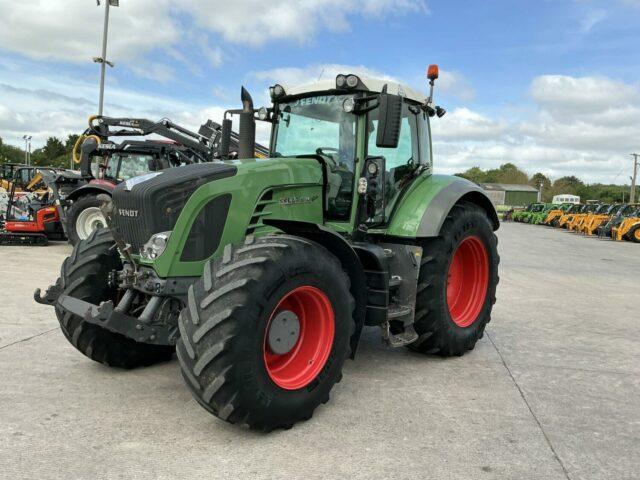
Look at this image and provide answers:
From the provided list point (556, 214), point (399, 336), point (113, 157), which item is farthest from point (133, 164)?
point (556, 214)

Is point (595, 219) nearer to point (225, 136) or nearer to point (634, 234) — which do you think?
point (634, 234)

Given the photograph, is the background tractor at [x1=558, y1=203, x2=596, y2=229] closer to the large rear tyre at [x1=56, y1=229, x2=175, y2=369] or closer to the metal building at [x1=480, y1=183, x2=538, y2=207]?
the large rear tyre at [x1=56, y1=229, x2=175, y2=369]

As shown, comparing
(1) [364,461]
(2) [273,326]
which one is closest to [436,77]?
(2) [273,326]

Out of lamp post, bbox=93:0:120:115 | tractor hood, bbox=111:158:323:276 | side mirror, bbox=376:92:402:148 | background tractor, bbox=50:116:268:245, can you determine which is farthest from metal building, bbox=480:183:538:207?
tractor hood, bbox=111:158:323:276

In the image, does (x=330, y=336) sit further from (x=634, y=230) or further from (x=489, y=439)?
(x=634, y=230)

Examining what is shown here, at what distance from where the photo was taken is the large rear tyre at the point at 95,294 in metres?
3.95

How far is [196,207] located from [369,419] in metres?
1.76

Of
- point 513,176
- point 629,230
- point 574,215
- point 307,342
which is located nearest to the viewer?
point 307,342

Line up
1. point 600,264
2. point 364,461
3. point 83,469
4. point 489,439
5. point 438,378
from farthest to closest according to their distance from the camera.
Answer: point 600,264
point 438,378
point 489,439
point 364,461
point 83,469

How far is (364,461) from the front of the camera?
9.60ft

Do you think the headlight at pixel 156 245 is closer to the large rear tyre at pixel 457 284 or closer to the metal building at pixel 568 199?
the large rear tyre at pixel 457 284

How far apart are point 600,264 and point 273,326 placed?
1211cm

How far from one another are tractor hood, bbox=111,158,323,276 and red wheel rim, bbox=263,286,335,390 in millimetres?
634

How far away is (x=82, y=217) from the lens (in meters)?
11.4
